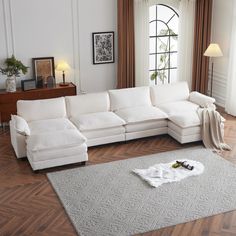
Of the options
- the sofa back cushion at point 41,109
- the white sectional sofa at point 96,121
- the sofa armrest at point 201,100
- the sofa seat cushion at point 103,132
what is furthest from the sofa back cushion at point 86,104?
the sofa armrest at point 201,100

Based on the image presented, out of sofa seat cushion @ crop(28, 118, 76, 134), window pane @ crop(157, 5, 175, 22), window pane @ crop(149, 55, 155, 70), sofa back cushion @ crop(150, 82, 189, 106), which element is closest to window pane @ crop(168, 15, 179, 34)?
window pane @ crop(157, 5, 175, 22)

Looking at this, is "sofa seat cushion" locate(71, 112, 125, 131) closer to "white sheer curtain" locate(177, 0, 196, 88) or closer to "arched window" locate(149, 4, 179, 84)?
"arched window" locate(149, 4, 179, 84)

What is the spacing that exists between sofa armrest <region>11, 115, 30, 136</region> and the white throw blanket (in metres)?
3.01

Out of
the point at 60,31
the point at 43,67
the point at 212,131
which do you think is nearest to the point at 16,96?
the point at 43,67

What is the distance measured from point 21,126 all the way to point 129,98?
2265mm

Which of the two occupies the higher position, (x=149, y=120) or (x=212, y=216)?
(x=149, y=120)

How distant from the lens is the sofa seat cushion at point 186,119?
7418 mm

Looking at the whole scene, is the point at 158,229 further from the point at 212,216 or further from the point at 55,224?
the point at 55,224

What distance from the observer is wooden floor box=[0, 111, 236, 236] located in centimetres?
511

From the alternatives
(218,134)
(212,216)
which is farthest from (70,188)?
(218,134)

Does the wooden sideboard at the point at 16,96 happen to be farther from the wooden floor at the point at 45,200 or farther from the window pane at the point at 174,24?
the window pane at the point at 174,24

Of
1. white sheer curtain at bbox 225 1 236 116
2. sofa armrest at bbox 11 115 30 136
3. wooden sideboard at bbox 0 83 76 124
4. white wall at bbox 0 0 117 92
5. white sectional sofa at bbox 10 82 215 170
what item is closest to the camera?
white sectional sofa at bbox 10 82 215 170

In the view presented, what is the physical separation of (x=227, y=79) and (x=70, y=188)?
486 centimetres

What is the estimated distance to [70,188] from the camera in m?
6.12
